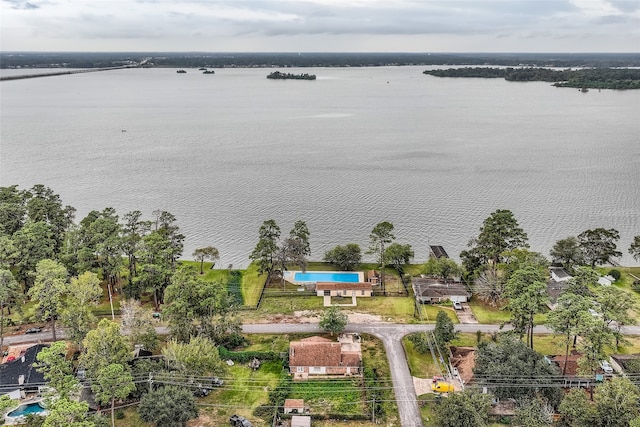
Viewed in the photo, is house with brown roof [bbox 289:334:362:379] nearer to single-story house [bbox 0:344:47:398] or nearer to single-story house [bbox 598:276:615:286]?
single-story house [bbox 0:344:47:398]

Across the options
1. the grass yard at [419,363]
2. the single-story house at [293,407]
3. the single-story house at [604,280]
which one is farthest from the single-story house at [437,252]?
the single-story house at [293,407]

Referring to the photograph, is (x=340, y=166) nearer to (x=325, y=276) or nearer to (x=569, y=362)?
(x=325, y=276)

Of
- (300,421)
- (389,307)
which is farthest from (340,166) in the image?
(300,421)

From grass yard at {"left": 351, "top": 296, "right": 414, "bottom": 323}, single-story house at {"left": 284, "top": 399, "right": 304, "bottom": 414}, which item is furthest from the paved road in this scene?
single-story house at {"left": 284, "top": 399, "right": 304, "bottom": 414}

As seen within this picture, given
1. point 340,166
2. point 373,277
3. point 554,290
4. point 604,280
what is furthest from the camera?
point 340,166

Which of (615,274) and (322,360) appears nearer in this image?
(322,360)

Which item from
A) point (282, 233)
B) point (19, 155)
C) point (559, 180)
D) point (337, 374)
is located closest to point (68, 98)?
point (19, 155)
